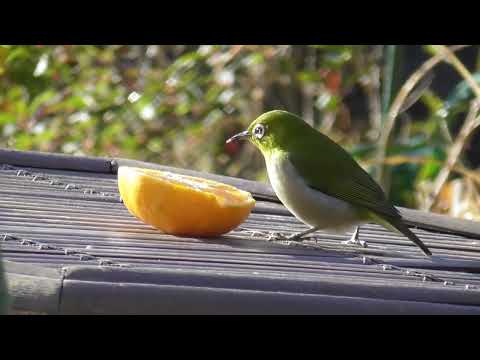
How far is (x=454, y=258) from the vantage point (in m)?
2.95

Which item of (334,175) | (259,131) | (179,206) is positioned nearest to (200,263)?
(179,206)

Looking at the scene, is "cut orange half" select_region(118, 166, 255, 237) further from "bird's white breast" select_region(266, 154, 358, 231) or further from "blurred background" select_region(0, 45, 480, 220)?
"blurred background" select_region(0, 45, 480, 220)

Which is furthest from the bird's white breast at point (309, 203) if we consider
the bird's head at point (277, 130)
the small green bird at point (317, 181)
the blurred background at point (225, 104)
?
the blurred background at point (225, 104)

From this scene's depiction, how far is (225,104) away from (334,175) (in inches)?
150

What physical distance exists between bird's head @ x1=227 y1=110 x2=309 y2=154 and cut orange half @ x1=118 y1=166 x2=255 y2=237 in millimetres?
651

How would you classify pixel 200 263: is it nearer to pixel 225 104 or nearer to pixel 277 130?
pixel 277 130

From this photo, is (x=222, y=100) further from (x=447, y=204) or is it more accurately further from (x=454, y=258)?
(x=454, y=258)

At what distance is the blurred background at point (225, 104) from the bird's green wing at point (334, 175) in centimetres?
191

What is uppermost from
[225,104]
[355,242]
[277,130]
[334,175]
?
[225,104]

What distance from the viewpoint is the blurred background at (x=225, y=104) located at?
6020 mm

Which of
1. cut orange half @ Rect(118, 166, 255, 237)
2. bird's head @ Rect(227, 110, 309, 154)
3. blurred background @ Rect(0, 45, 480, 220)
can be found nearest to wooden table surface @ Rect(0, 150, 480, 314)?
cut orange half @ Rect(118, 166, 255, 237)

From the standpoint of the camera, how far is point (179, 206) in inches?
107
